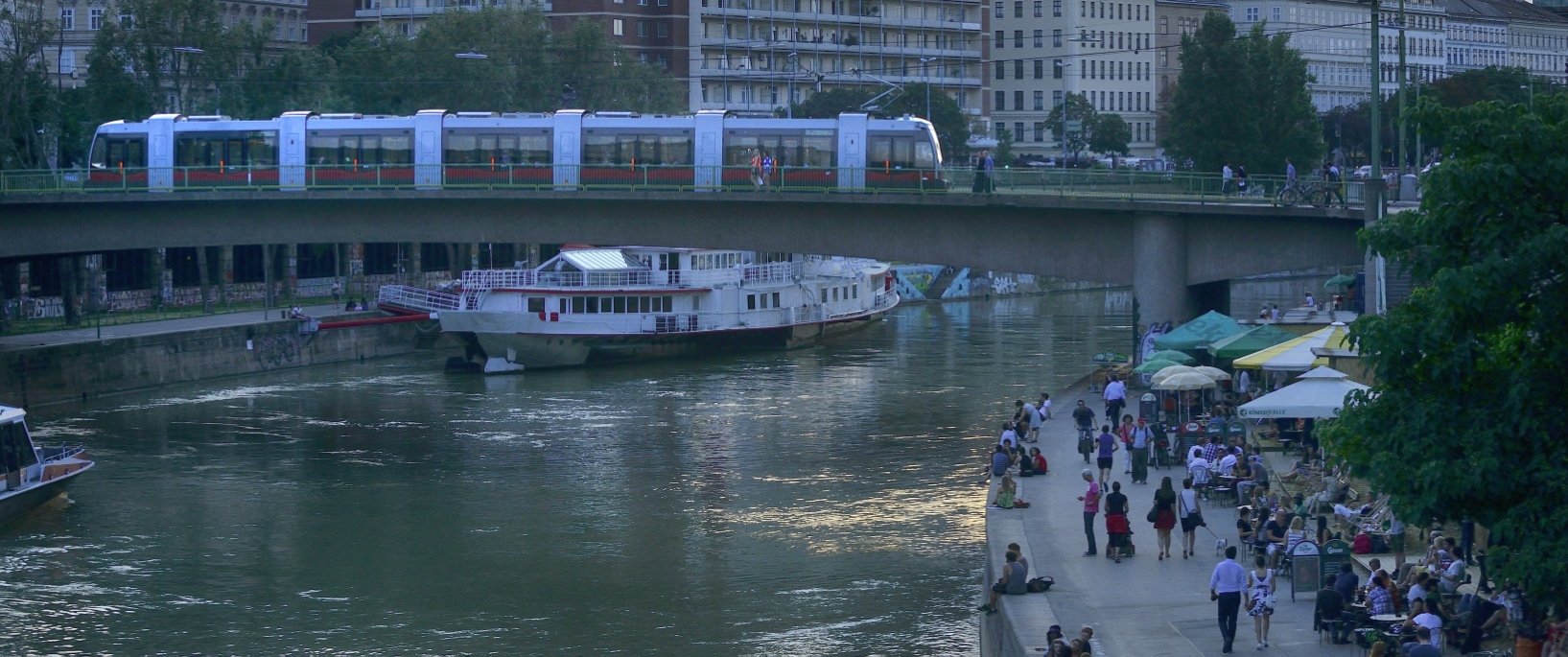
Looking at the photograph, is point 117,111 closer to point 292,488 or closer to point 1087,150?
point 292,488

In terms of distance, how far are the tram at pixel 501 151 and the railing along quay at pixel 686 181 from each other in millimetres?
50

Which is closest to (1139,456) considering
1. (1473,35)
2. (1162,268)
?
(1162,268)

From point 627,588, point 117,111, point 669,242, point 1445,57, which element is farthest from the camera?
point 1445,57

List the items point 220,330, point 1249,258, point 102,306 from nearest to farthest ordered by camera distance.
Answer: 1. point 1249,258
2. point 220,330
3. point 102,306

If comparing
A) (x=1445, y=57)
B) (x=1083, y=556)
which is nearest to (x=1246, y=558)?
(x=1083, y=556)

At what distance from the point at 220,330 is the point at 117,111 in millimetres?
20025

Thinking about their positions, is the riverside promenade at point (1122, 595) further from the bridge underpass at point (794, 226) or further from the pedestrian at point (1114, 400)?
the bridge underpass at point (794, 226)

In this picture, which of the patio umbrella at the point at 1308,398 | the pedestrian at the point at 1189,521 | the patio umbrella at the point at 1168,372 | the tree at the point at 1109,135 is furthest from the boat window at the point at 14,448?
the tree at the point at 1109,135

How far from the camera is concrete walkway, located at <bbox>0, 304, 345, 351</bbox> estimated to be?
4462 centimetres

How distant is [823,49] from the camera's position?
108m

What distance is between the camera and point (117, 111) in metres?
64.3

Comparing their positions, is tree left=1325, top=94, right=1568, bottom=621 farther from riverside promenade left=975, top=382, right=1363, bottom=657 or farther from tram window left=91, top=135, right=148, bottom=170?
tram window left=91, top=135, right=148, bottom=170

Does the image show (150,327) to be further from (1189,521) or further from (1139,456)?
(1189,521)

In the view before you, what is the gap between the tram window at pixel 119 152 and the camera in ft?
144
